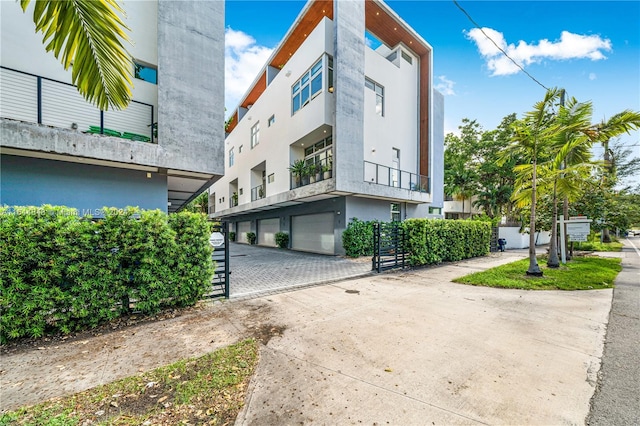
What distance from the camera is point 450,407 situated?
233 cm

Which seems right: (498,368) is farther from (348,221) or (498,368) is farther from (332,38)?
(332,38)

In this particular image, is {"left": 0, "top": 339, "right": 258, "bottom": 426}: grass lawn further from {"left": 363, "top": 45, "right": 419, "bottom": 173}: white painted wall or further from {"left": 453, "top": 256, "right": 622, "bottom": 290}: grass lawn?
{"left": 363, "top": 45, "right": 419, "bottom": 173}: white painted wall

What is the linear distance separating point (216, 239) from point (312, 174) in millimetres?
8913

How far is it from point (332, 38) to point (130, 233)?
13.5m

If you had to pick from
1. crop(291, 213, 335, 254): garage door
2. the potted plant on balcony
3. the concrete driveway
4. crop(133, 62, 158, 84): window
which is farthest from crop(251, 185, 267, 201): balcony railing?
the concrete driveway

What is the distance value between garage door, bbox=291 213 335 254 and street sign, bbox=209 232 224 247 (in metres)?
9.34

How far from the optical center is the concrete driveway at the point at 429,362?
7.47 feet

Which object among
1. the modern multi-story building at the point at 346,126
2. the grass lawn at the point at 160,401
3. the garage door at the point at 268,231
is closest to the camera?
the grass lawn at the point at 160,401

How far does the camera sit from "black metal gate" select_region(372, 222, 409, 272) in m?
9.26

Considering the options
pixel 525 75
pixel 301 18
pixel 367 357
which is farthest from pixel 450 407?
pixel 301 18

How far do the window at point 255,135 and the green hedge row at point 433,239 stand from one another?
12102 millimetres

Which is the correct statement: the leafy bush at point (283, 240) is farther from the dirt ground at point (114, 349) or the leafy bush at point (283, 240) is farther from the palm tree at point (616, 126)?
the palm tree at point (616, 126)

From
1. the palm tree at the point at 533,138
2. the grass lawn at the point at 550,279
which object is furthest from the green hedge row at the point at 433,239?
the palm tree at the point at 533,138

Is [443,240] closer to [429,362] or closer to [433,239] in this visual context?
[433,239]
